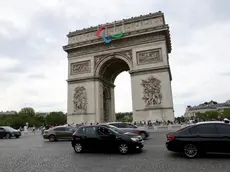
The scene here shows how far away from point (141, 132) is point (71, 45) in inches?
930

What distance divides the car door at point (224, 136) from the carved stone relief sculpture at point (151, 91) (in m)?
20.0

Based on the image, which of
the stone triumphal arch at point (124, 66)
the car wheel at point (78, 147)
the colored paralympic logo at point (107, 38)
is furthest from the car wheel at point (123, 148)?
the colored paralympic logo at point (107, 38)

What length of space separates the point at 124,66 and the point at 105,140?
1125 inches

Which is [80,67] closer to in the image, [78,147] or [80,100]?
[80,100]

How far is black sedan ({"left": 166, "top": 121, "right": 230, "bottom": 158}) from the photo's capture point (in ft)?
25.6

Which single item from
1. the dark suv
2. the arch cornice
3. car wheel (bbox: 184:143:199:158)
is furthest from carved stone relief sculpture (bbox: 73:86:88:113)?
car wheel (bbox: 184:143:199:158)

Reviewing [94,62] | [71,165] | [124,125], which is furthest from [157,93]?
[71,165]

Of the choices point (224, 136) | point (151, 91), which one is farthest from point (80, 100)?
point (224, 136)

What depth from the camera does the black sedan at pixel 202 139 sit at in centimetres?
781

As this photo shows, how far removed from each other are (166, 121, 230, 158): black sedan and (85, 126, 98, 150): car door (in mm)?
3356

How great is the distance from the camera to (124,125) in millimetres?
15625

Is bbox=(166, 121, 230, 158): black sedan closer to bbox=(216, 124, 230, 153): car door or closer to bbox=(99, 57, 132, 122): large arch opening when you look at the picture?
bbox=(216, 124, 230, 153): car door

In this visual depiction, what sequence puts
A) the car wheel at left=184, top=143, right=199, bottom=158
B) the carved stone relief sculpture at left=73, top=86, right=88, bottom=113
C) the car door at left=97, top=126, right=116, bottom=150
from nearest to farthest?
the car wheel at left=184, top=143, right=199, bottom=158
the car door at left=97, top=126, right=116, bottom=150
the carved stone relief sculpture at left=73, top=86, right=88, bottom=113

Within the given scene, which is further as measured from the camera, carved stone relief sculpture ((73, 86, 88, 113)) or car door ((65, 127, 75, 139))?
carved stone relief sculpture ((73, 86, 88, 113))
